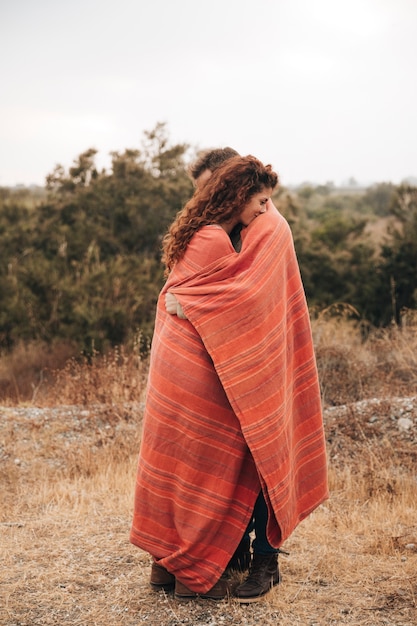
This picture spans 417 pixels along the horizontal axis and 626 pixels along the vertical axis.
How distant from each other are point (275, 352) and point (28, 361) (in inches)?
309

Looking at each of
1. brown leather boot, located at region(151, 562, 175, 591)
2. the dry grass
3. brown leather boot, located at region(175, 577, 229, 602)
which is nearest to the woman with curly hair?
brown leather boot, located at region(175, 577, 229, 602)

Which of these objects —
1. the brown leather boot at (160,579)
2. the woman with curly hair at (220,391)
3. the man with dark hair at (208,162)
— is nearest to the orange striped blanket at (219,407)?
the woman with curly hair at (220,391)

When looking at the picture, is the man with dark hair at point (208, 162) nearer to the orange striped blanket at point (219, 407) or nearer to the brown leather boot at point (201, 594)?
the orange striped blanket at point (219, 407)

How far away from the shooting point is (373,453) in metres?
5.86

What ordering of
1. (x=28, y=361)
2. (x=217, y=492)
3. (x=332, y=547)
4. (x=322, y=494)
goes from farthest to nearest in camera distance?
(x=28, y=361) < (x=332, y=547) < (x=322, y=494) < (x=217, y=492)

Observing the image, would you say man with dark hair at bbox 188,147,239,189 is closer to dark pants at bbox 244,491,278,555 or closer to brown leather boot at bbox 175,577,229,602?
dark pants at bbox 244,491,278,555

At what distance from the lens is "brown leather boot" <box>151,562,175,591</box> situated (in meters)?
3.62

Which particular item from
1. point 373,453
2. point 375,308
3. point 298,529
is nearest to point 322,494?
point 298,529

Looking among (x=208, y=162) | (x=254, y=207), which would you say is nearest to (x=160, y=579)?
(x=254, y=207)

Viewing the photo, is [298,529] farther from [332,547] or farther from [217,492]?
[217,492]

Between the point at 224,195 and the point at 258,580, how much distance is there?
6.25 feet

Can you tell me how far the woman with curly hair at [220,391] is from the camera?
10.7ft

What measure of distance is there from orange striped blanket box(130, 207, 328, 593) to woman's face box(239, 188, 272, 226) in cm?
4

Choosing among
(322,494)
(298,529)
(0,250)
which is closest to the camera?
(322,494)
